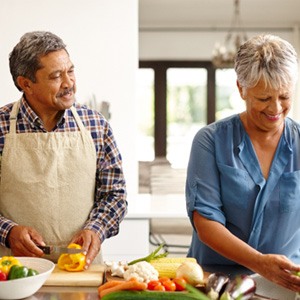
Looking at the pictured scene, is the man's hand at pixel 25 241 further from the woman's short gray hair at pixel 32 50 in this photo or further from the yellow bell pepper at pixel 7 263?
the woman's short gray hair at pixel 32 50

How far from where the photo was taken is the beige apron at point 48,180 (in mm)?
2303

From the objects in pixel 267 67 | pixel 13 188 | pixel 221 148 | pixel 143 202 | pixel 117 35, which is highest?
pixel 117 35

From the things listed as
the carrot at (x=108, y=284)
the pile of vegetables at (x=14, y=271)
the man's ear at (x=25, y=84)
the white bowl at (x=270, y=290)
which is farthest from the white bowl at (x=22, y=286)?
the man's ear at (x=25, y=84)

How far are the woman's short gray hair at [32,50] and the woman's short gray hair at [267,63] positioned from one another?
0.64 m

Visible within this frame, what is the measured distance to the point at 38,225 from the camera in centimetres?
233

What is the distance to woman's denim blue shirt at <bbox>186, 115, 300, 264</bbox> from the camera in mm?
2027

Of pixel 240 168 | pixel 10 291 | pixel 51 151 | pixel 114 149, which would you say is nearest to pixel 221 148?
pixel 240 168

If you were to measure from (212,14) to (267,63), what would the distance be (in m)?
8.48

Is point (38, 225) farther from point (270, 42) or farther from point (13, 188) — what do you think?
point (270, 42)

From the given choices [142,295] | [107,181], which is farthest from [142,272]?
[107,181]

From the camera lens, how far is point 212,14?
401 inches

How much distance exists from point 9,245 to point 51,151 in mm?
349

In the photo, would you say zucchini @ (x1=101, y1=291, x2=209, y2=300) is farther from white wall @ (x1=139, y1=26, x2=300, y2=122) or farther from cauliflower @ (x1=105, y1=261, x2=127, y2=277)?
white wall @ (x1=139, y1=26, x2=300, y2=122)

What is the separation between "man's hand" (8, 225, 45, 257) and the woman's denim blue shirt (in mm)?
508
